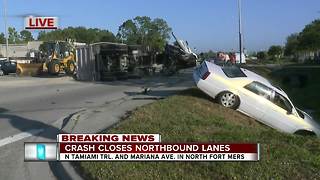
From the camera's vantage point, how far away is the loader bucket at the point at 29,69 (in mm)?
43344

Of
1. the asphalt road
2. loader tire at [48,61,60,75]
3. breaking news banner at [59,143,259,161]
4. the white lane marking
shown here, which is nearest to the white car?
the asphalt road

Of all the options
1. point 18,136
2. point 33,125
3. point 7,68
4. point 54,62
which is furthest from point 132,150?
point 7,68

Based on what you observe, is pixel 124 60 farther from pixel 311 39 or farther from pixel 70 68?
pixel 311 39

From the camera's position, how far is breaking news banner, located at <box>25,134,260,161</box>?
529 cm

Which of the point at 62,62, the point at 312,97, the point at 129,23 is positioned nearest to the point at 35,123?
the point at 312,97

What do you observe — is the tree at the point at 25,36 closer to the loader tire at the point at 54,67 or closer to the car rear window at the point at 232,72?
the loader tire at the point at 54,67

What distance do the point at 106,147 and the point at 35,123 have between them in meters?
8.63

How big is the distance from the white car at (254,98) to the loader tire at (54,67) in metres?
25.1

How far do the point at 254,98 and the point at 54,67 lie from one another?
1075 inches

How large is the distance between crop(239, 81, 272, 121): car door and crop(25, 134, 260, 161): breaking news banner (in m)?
10.5

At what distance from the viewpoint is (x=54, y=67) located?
41.2 metres

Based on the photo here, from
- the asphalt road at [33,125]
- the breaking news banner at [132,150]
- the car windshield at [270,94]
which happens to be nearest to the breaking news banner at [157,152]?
the breaking news banner at [132,150]

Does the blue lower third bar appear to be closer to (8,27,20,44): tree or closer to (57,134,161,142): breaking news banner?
(57,134,161,142): breaking news banner

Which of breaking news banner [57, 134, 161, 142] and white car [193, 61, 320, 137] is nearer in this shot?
breaking news banner [57, 134, 161, 142]
